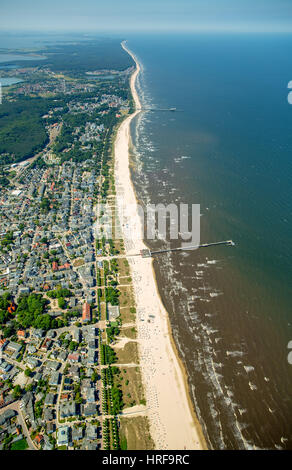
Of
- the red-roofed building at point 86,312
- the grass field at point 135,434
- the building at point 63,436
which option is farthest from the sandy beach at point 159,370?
the building at point 63,436

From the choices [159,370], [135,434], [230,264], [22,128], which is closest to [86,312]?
[159,370]

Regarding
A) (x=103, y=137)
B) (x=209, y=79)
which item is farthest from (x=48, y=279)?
(x=209, y=79)

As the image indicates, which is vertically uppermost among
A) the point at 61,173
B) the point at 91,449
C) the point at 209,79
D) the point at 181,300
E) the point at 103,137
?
the point at 209,79

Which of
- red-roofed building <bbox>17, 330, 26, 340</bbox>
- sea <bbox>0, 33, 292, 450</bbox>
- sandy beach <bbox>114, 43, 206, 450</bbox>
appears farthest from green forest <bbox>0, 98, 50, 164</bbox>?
red-roofed building <bbox>17, 330, 26, 340</bbox>

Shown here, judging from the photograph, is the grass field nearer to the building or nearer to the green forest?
the building

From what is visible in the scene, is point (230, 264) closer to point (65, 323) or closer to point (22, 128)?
point (65, 323)

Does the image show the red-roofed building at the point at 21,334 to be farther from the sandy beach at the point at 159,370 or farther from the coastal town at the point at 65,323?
the sandy beach at the point at 159,370

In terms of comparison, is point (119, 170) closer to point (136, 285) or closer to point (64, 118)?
point (136, 285)
